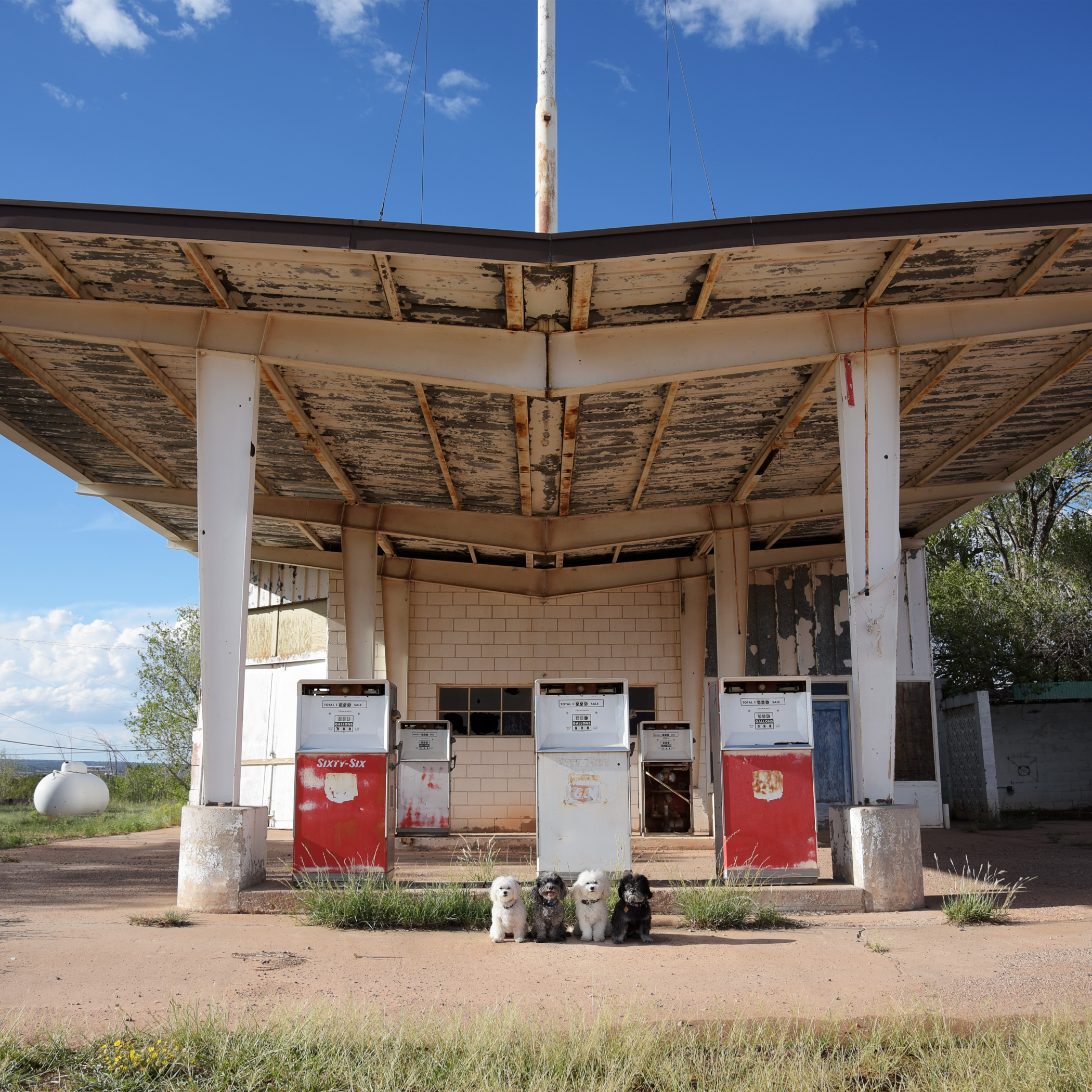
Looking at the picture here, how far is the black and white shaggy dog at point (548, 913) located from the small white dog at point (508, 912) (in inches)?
3.9

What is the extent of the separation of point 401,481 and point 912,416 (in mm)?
7155

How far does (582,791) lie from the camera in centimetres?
872

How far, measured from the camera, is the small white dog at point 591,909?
704 cm

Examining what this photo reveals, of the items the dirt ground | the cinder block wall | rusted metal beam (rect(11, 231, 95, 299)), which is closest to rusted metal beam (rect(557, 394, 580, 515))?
rusted metal beam (rect(11, 231, 95, 299))

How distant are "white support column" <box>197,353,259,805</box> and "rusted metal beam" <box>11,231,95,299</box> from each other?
46.5 inches

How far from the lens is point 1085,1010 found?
16.7 ft

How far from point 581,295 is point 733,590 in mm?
8235

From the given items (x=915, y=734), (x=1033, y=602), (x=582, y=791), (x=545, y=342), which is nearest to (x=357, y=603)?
(x=545, y=342)

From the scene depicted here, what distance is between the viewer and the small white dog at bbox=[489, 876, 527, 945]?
23.1ft

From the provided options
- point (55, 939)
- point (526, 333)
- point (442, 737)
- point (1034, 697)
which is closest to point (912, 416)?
point (526, 333)

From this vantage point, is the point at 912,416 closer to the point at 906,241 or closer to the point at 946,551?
the point at 906,241

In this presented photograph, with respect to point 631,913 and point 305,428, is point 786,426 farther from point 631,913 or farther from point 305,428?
point 631,913

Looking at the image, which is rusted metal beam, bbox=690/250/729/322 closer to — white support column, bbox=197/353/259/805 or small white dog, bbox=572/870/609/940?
white support column, bbox=197/353/259/805

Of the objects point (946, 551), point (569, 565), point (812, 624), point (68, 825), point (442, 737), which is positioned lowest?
point (68, 825)
